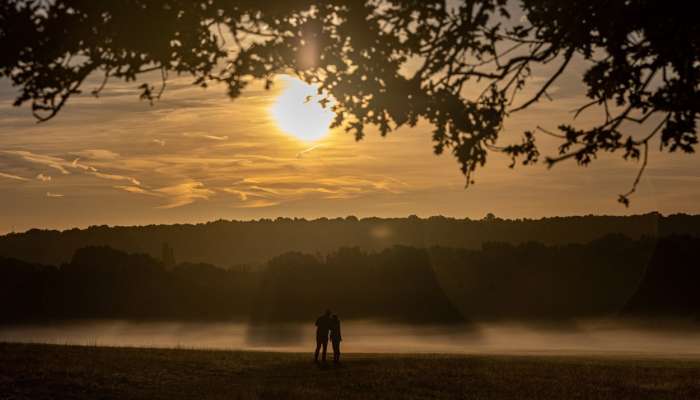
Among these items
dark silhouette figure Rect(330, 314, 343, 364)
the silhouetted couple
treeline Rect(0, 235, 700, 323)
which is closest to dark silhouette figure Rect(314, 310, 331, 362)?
the silhouetted couple

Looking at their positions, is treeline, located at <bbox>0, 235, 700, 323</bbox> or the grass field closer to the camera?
the grass field

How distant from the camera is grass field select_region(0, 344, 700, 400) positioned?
81.5 ft

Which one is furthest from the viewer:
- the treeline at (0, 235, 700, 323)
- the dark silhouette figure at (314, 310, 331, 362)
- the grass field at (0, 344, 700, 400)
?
the treeline at (0, 235, 700, 323)

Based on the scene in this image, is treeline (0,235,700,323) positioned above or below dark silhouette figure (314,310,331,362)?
above

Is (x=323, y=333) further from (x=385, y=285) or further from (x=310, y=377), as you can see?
(x=385, y=285)

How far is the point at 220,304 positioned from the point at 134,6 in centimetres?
13513

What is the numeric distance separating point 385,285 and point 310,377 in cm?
11239

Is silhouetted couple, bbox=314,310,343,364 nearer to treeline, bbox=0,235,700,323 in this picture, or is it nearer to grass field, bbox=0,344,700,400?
grass field, bbox=0,344,700,400

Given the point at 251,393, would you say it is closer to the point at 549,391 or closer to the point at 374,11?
the point at 549,391

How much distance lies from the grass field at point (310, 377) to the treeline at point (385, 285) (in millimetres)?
103415

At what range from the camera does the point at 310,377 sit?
29.1 metres

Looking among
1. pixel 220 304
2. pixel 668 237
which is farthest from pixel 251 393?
pixel 668 237

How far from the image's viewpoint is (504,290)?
146875 millimetres

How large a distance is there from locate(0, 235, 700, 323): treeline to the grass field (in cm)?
10342
